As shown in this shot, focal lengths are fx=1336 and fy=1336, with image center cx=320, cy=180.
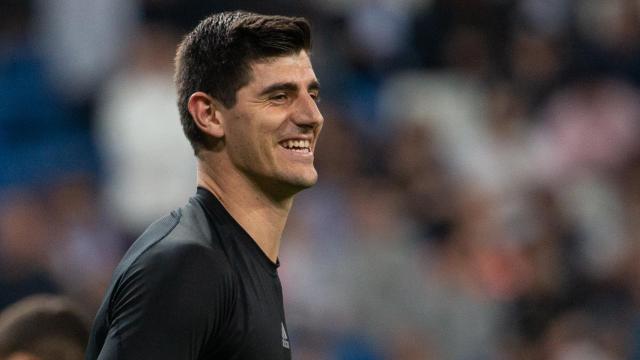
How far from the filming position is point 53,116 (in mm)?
8141

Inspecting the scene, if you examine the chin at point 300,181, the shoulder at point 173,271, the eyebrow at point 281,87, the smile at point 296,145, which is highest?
the eyebrow at point 281,87

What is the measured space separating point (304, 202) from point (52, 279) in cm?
149

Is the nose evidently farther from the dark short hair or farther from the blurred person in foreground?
the blurred person in foreground

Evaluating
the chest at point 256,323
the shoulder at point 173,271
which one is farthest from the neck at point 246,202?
the shoulder at point 173,271

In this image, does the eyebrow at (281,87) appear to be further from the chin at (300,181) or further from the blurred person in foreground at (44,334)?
the blurred person in foreground at (44,334)

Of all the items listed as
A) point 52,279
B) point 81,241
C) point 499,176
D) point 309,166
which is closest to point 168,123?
point 81,241

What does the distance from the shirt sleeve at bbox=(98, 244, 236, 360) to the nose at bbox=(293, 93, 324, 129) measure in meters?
0.46

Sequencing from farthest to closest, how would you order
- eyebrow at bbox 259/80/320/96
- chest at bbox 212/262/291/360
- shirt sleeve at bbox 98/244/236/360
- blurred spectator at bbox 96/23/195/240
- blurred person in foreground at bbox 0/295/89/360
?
1. blurred spectator at bbox 96/23/195/240
2. blurred person in foreground at bbox 0/295/89/360
3. eyebrow at bbox 259/80/320/96
4. chest at bbox 212/262/291/360
5. shirt sleeve at bbox 98/244/236/360

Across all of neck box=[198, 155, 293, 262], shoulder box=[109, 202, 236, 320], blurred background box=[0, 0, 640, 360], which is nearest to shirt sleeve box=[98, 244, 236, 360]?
shoulder box=[109, 202, 236, 320]

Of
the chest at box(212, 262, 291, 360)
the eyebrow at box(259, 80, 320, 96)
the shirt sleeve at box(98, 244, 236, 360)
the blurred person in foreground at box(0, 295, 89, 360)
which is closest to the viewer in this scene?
the shirt sleeve at box(98, 244, 236, 360)

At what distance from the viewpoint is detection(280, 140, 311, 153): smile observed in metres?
3.03

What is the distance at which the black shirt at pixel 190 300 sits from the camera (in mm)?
2625

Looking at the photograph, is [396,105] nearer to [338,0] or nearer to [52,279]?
[338,0]

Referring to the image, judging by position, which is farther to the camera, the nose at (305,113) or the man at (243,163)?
the nose at (305,113)
